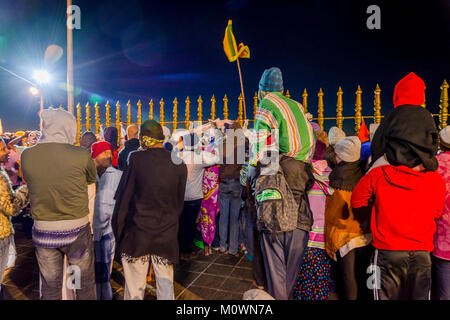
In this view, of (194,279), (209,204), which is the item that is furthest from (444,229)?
(209,204)

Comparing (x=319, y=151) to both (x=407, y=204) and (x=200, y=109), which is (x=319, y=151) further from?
(x=200, y=109)

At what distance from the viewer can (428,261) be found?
6.65 ft

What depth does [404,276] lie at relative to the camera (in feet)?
6.65

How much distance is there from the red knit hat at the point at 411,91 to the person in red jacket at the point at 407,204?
63 millimetres

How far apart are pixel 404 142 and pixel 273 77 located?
3.93 feet

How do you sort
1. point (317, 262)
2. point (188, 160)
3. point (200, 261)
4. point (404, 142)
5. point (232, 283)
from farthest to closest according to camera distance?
1. point (200, 261)
2. point (188, 160)
3. point (232, 283)
4. point (317, 262)
5. point (404, 142)

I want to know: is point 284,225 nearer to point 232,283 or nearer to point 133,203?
point 133,203

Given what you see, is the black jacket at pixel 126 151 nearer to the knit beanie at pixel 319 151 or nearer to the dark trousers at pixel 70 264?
the dark trousers at pixel 70 264

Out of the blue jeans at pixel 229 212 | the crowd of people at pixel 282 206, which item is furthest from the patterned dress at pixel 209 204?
the crowd of people at pixel 282 206

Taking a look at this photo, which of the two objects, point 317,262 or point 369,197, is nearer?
point 369,197

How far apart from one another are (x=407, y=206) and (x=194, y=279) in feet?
9.25

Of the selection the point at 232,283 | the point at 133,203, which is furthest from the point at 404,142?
the point at 232,283

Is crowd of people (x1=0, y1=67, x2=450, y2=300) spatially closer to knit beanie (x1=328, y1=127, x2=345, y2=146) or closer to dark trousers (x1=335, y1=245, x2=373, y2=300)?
dark trousers (x1=335, y1=245, x2=373, y2=300)

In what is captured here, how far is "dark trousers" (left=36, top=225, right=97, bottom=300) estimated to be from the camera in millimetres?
2441
